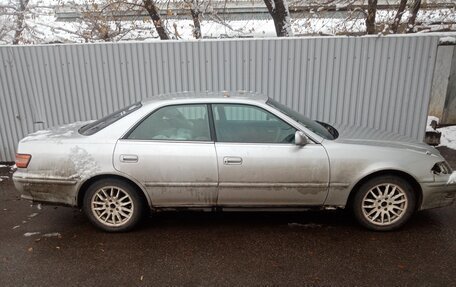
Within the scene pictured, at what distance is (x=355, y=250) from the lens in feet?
11.1

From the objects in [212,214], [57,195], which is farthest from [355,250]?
[57,195]

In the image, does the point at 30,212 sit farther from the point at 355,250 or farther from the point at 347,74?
the point at 347,74

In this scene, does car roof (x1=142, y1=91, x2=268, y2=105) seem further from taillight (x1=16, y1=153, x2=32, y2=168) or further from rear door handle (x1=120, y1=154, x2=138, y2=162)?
taillight (x1=16, y1=153, x2=32, y2=168)

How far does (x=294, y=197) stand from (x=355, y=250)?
30.4 inches

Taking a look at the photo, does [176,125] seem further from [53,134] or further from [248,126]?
[53,134]

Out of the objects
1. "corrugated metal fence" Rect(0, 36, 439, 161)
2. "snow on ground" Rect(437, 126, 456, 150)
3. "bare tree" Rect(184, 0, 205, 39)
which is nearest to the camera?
"corrugated metal fence" Rect(0, 36, 439, 161)

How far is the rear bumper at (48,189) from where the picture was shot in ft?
12.0

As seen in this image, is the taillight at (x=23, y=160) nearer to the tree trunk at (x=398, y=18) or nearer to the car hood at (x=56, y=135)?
the car hood at (x=56, y=135)

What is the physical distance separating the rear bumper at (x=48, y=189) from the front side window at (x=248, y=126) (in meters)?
1.67

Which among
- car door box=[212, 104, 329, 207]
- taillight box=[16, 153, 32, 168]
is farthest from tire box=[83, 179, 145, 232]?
car door box=[212, 104, 329, 207]

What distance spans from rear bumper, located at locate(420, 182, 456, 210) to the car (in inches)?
0.4

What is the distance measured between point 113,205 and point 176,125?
111 centimetres

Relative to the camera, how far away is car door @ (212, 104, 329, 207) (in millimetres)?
3531

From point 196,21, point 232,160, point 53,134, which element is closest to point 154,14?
point 196,21
